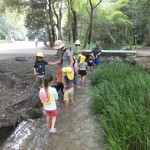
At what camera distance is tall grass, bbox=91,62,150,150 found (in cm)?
391

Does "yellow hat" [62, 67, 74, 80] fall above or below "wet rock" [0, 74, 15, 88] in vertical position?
above

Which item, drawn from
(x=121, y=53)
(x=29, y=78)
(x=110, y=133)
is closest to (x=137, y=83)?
(x=110, y=133)

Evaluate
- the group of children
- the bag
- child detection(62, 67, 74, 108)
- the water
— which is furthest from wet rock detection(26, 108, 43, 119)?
the bag

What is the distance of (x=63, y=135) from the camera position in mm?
5195

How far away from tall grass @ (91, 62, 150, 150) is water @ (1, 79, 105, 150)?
0.29 m

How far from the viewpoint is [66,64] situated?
735cm

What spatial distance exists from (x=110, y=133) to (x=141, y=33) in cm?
2819

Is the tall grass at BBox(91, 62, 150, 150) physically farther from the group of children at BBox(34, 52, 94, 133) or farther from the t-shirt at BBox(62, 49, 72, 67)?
the t-shirt at BBox(62, 49, 72, 67)

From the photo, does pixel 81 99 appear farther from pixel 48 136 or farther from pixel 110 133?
pixel 110 133

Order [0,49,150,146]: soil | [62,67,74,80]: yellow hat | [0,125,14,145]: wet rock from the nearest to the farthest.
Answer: [0,125,14,145]: wet rock, [0,49,150,146]: soil, [62,67,74,80]: yellow hat

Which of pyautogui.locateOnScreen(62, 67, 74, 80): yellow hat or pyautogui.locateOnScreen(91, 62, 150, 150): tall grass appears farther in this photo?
pyautogui.locateOnScreen(62, 67, 74, 80): yellow hat

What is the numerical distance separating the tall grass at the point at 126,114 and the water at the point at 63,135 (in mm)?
295

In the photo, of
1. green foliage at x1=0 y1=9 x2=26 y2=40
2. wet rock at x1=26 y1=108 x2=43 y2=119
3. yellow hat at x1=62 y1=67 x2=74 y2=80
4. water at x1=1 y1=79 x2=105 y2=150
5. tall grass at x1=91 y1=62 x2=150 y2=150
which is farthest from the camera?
green foliage at x1=0 y1=9 x2=26 y2=40

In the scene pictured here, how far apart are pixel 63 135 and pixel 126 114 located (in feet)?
4.26
